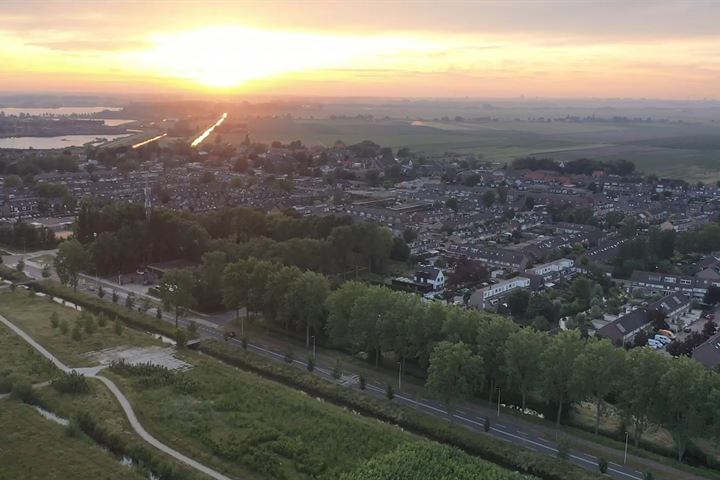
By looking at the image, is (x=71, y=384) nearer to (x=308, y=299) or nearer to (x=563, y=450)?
(x=308, y=299)

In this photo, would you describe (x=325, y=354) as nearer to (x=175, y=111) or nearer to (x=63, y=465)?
(x=63, y=465)

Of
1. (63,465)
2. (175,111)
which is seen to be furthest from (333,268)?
(175,111)

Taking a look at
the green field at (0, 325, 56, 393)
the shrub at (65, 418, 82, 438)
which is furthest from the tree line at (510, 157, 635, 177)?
the shrub at (65, 418, 82, 438)

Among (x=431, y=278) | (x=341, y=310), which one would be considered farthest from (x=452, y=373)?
(x=431, y=278)

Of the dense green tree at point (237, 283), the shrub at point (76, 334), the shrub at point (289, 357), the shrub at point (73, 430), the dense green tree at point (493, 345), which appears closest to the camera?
the shrub at point (73, 430)

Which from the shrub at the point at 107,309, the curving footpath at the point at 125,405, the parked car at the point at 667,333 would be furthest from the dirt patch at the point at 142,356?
the parked car at the point at 667,333

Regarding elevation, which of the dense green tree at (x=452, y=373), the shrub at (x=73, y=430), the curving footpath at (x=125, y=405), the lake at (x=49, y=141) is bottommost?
the curving footpath at (x=125, y=405)

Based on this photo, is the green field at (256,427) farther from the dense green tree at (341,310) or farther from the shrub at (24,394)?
the dense green tree at (341,310)
